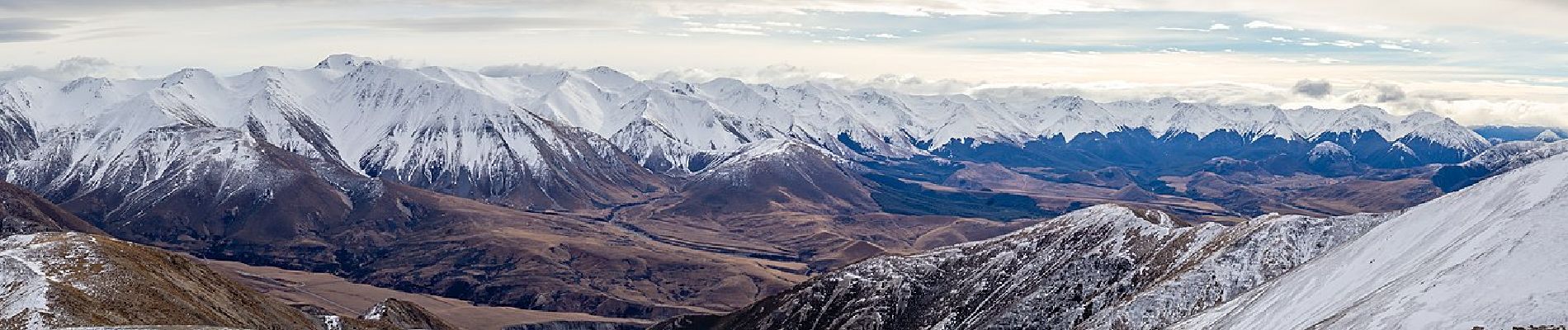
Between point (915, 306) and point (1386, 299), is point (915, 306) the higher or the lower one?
the lower one

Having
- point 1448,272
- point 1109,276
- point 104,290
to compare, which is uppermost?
point 1448,272

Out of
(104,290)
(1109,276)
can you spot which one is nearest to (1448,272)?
(1109,276)

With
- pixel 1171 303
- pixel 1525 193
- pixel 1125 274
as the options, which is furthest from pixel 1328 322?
pixel 1125 274

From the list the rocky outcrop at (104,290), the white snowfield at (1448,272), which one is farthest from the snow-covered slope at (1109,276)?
the rocky outcrop at (104,290)

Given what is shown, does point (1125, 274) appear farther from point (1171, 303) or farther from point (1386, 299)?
point (1386, 299)

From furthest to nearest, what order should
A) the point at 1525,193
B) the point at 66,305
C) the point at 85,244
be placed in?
the point at 85,244
the point at 66,305
the point at 1525,193

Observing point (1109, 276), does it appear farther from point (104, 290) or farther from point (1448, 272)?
point (104, 290)

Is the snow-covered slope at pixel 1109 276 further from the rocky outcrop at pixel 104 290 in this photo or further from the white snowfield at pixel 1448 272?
the rocky outcrop at pixel 104 290

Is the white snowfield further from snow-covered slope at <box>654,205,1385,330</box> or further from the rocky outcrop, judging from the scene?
the rocky outcrop
